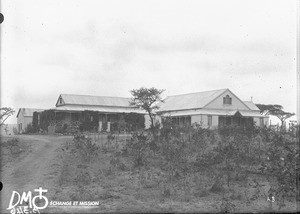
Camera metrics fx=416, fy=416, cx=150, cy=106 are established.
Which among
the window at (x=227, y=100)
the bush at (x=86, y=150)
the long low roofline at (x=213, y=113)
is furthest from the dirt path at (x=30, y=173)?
the window at (x=227, y=100)

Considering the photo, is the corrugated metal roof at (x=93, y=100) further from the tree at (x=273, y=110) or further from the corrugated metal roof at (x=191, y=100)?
the tree at (x=273, y=110)

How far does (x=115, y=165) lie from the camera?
1590cm

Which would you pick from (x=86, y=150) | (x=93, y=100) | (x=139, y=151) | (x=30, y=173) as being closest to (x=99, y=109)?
(x=93, y=100)

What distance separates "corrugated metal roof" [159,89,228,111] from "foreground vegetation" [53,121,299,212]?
21.8 metres

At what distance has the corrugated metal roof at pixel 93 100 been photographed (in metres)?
41.8

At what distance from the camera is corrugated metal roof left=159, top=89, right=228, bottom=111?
42.4 metres

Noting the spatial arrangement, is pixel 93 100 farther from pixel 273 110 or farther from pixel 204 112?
pixel 273 110

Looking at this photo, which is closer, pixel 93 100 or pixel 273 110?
pixel 93 100

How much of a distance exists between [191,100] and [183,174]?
3068cm

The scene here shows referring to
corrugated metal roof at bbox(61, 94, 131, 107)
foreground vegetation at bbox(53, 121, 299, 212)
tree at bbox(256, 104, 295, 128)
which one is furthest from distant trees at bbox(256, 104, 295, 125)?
foreground vegetation at bbox(53, 121, 299, 212)

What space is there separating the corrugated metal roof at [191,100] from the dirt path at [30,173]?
2476cm

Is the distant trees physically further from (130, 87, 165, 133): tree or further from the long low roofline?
(130, 87, 165, 133): tree

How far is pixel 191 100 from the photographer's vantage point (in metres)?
44.8

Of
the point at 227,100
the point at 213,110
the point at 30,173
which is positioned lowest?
the point at 30,173
